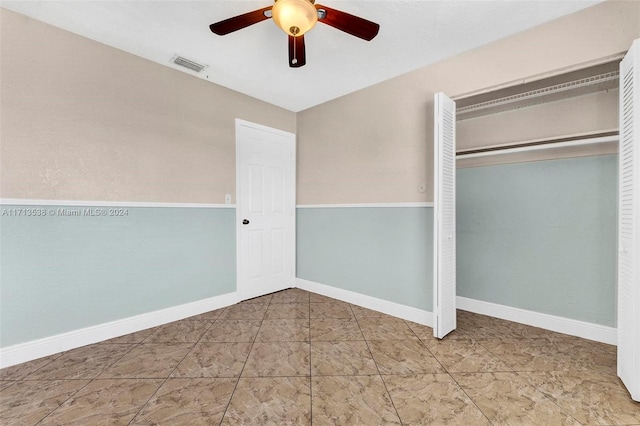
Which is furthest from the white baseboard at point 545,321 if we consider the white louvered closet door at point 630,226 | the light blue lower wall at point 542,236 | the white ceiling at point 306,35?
the white ceiling at point 306,35

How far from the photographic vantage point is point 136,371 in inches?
73.5

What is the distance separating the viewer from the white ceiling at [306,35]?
1898mm

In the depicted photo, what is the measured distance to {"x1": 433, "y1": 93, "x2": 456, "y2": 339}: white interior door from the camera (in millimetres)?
2316

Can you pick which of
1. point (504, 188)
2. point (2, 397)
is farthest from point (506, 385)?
point (2, 397)

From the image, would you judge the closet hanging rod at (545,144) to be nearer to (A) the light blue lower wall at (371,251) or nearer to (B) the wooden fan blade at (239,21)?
(A) the light blue lower wall at (371,251)

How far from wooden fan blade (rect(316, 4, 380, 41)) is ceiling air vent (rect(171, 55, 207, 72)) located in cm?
155

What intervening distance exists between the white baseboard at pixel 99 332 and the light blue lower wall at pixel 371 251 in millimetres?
1321

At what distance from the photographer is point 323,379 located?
178 cm

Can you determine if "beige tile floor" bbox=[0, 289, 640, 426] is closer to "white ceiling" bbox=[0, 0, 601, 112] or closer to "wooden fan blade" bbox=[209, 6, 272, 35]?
"wooden fan blade" bbox=[209, 6, 272, 35]

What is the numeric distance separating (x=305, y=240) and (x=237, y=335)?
1.64m

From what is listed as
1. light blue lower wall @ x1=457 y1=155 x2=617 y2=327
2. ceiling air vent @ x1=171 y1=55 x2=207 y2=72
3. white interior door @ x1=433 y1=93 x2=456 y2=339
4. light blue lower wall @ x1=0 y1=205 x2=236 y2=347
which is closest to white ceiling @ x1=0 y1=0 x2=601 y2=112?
ceiling air vent @ x1=171 y1=55 x2=207 y2=72

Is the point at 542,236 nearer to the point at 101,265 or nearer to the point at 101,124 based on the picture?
the point at 101,265

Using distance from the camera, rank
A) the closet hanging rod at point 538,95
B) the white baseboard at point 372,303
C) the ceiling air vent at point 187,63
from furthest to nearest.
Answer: the white baseboard at point 372,303 < the ceiling air vent at point 187,63 < the closet hanging rod at point 538,95

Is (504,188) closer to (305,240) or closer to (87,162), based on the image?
(305,240)
